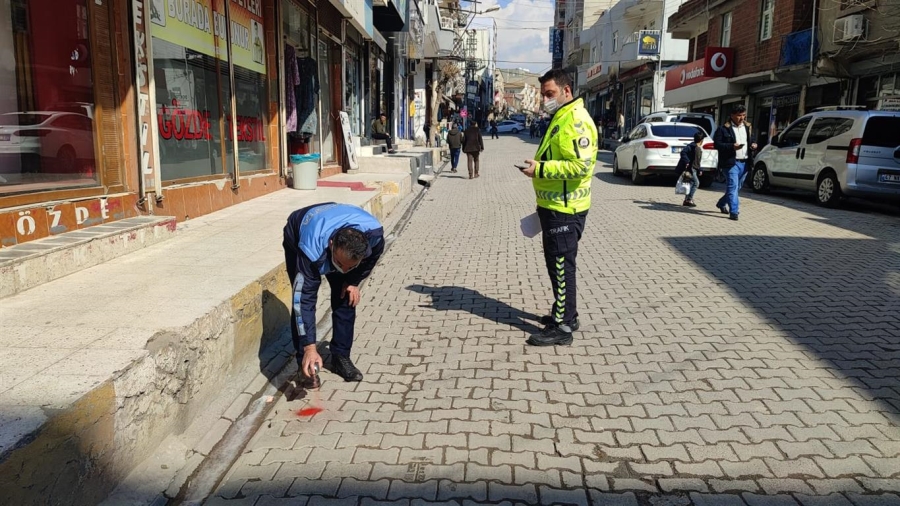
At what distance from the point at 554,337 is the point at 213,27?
20.6 feet

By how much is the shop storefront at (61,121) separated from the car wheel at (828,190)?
1217 centimetres

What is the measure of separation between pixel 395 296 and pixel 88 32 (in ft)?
11.9

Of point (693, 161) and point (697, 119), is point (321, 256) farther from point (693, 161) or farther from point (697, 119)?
point (697, 119)

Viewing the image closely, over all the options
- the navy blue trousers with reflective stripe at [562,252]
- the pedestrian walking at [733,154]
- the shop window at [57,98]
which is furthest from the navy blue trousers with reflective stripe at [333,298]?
the pedestrian walking at [733,154]

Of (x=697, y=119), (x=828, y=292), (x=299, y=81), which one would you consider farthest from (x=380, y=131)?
(x=828, y=292)

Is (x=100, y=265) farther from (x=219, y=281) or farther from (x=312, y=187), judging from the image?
(x=312, y=187)

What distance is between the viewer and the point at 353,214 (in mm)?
3697

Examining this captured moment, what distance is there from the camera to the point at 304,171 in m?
11.1

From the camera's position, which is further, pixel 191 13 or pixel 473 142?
pixel 473 142

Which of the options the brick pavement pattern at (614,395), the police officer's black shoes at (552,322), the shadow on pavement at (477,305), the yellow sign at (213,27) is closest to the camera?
the brick pavement pattern at (614,395)

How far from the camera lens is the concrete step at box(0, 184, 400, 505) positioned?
8.05 feet

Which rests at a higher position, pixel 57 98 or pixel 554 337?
pixel 57 98

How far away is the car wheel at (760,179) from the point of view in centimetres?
1512

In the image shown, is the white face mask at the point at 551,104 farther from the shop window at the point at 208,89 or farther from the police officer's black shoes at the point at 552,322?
the shop window at the point at 208,89
